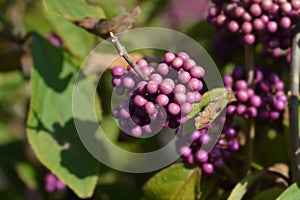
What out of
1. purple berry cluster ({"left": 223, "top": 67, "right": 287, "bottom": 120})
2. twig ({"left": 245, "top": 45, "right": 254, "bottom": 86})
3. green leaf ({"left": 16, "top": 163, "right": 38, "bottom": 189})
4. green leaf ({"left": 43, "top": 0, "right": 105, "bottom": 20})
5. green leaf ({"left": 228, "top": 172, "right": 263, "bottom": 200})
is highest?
green leaf ({"left": 43, "top": 0, "right": 105, "bottom": 20})

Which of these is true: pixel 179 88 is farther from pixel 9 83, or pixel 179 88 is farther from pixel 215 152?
pixel 9 83

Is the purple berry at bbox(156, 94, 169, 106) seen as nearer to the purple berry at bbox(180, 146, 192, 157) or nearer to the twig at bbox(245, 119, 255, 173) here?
the purple berry at bbox(180, 146, 192, 157)

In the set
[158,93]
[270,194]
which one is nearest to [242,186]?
[270,194]

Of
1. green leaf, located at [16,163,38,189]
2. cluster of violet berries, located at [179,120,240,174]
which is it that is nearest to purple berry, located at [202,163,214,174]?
cluster of violet berries, located at [179,120,240,174]

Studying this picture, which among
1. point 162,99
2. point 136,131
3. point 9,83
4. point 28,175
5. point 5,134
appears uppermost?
point 162,99

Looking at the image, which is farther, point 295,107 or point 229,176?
point 229,176

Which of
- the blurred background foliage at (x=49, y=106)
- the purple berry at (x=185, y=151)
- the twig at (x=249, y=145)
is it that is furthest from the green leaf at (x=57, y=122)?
the twig at (x=249, y=145)
